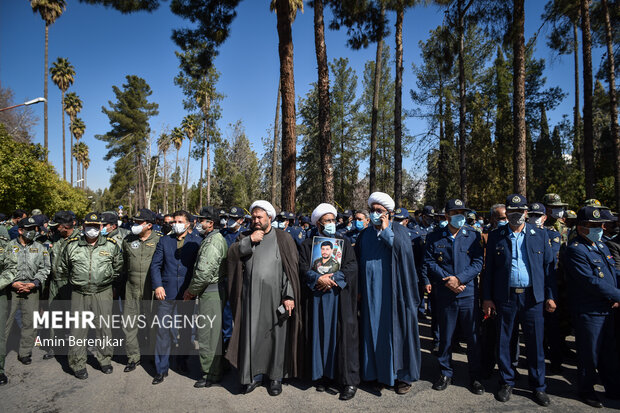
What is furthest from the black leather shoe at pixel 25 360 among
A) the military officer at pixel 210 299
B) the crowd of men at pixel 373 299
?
the military officer at pixel 210 299

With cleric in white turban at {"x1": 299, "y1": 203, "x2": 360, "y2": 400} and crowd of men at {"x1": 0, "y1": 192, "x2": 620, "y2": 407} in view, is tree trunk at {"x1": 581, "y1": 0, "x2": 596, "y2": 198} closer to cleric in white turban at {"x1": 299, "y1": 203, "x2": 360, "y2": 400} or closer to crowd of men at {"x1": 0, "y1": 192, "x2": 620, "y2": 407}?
crowd of men at {"x1": 0, "y1": 192, "x2": 620, "y2": 407}

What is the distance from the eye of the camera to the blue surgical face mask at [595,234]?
4.07 m

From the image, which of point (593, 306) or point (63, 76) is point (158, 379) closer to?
point (593, 306)

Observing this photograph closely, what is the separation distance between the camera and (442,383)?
4.42 m

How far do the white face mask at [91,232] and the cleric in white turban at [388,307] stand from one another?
12.6 ft

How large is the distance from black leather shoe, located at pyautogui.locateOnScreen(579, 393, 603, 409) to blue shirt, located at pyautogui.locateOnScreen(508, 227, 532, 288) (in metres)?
1.33

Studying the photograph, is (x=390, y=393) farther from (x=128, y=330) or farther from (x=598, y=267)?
(x=128, y=330)

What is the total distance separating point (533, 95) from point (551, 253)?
3361 centimetres

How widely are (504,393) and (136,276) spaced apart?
5.12 meters

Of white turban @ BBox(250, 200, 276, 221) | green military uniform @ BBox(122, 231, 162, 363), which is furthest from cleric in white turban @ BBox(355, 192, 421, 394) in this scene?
green military uniform @ BBox(122, 231, 162, 363)

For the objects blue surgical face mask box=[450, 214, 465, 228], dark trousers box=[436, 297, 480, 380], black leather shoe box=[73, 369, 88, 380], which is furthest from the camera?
black leather shoe box=[73, 369, 88, 380]

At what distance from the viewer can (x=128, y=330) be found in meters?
5.10

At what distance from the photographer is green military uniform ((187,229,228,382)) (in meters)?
4.64

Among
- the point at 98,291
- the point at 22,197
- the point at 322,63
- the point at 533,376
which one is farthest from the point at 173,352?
the point at 22,197
